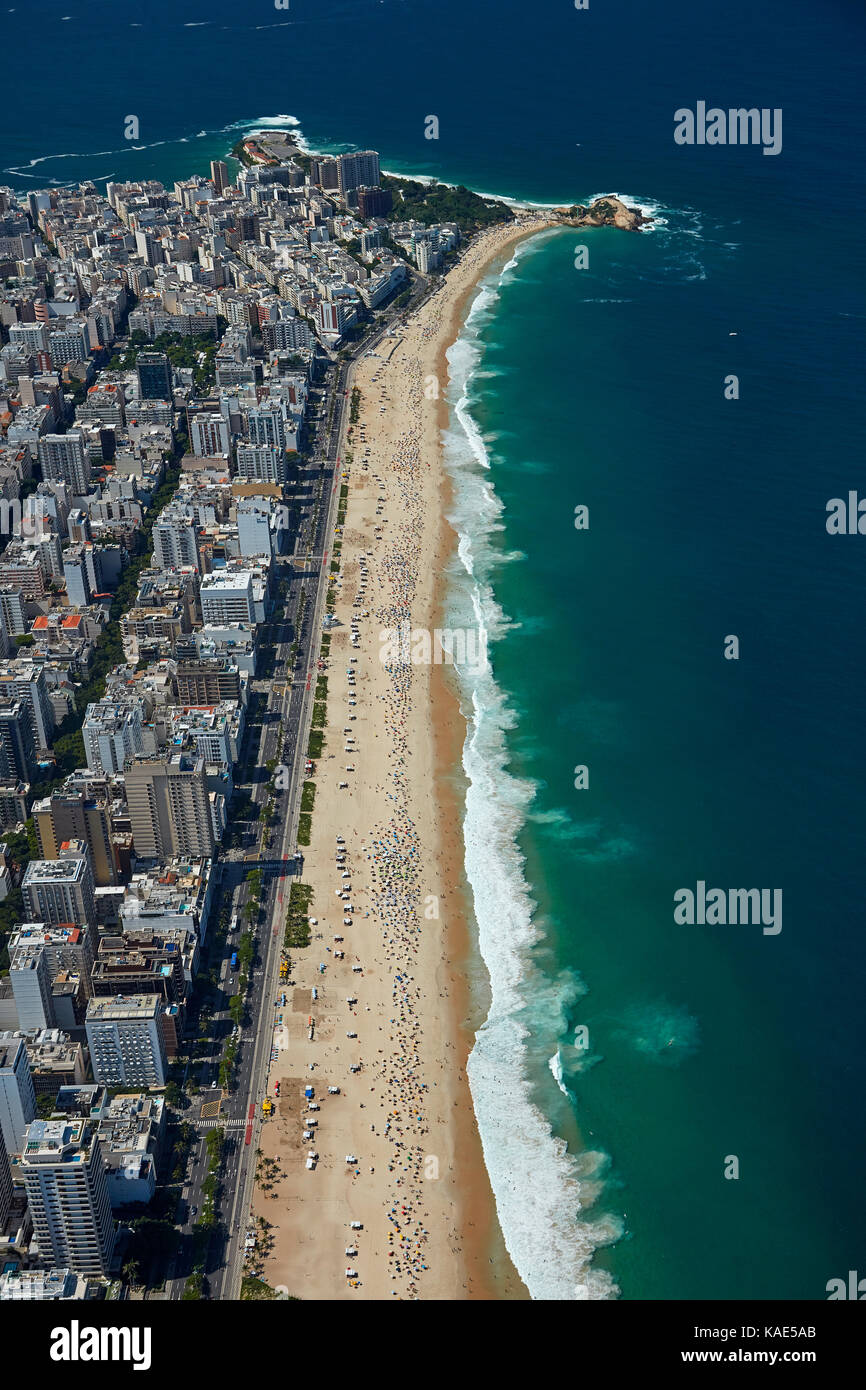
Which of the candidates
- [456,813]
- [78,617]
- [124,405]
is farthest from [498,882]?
[124,405]

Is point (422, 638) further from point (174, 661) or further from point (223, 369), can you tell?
point (223, 369)

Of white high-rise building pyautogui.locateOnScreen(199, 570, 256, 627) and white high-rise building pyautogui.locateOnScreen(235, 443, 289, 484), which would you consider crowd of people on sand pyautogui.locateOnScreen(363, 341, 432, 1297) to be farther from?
white high-rise building pyautogui.locateOnScreen(235, 443, 289, 484)

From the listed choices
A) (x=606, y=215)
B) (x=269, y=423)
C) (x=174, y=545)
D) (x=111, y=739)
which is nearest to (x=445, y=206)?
(x=606, y=215)

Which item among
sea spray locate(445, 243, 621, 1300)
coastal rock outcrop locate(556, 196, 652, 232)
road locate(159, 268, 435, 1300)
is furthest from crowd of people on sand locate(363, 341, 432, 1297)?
coastal rock outcrop locate(556, 196, 652, 232)

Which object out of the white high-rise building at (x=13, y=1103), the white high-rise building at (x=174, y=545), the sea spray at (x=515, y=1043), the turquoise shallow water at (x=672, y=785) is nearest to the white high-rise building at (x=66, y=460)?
the white high-rise building at (x=174, y=545)

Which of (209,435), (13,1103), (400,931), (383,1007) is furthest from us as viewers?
(209,435)

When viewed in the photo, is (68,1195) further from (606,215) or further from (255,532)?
(606,215)
